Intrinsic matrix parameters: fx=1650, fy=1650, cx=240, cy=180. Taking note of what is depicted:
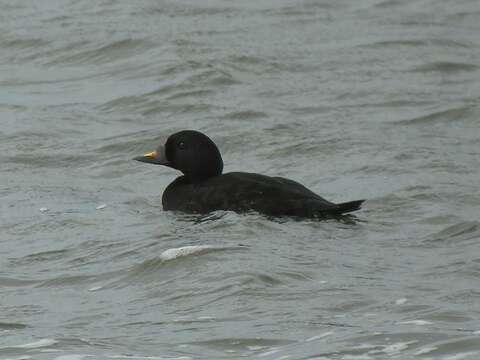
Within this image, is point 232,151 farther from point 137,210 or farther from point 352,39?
point 352,39

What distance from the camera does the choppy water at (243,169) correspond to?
8.70 metres

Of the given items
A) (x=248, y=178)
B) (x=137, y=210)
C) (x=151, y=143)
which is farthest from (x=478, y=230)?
(x=151, y=143)

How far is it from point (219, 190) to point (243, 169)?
263cm

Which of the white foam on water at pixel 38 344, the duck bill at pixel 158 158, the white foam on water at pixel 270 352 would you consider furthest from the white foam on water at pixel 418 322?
the duck bill at pixel 158 158

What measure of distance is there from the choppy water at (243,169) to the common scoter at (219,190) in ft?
0.54

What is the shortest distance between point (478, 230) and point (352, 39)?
8.41 metres

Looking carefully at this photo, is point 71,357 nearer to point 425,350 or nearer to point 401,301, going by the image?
point 425,350

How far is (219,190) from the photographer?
11.8 metres

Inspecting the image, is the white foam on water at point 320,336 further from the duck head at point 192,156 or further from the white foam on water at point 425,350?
the duck head at point 192,156

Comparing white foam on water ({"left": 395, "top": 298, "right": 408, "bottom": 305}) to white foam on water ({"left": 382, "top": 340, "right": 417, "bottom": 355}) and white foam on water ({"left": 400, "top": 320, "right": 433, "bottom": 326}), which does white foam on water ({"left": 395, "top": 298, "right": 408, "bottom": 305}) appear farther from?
white foam on water ({"left": 382, "top": 340, "right": 417, "bottom": 355})

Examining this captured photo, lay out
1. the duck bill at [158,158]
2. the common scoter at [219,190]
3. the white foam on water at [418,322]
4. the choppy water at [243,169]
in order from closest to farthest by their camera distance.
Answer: the white foam on water at [418,322] < the choppy water at [243,169] < the common scoter at [219,190] < the duck bill at [158,158]

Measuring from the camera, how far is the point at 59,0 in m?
22.0

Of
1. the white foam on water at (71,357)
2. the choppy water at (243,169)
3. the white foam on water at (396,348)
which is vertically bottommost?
the choppy water at (243,169)

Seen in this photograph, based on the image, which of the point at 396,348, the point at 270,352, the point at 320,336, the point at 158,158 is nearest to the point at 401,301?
the point at 320,336
